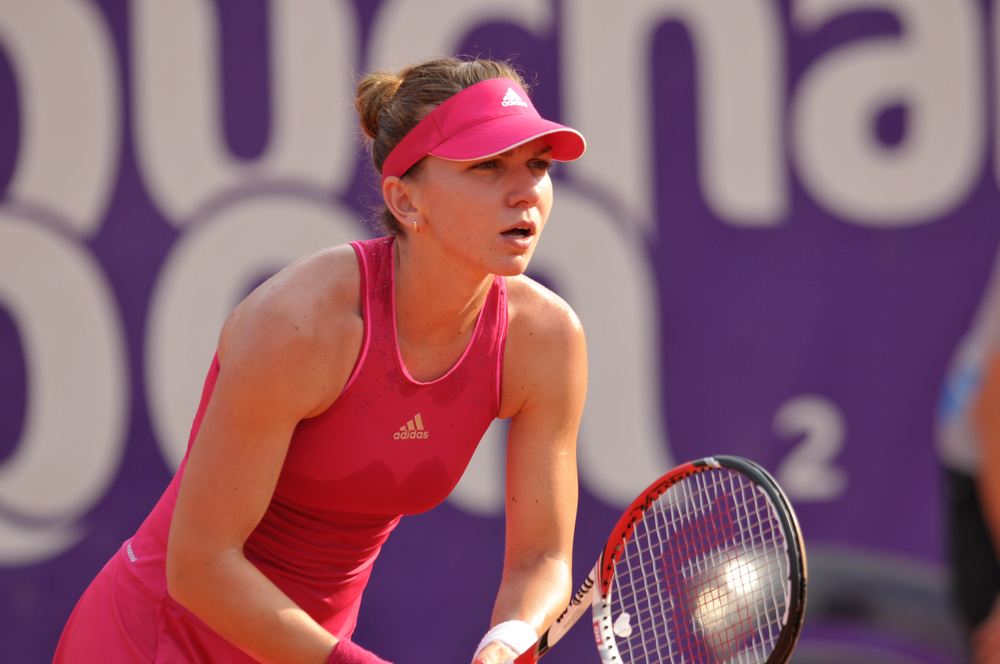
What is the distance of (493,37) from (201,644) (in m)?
2.53

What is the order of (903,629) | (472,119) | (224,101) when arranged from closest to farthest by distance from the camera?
(472,119) → (903,629) → (224,101)

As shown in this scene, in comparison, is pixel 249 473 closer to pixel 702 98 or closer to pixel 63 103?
pixel 63 103

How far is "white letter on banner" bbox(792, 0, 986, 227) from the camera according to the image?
12.2 feet

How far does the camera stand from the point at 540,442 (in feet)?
6.48

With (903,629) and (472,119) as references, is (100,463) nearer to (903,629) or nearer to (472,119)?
(472,119)

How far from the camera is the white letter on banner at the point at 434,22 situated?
145 inches

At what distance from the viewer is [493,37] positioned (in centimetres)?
373

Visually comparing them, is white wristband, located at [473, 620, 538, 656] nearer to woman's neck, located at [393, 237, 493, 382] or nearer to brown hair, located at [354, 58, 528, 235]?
woman's neck, located at [393, 237, 493, 382]

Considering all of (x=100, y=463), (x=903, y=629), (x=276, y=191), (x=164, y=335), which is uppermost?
(x=276, y=191)

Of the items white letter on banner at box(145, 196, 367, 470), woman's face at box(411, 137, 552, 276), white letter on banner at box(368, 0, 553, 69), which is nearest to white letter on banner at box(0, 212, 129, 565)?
white letter on banner at box(145, 196, 367, 470)

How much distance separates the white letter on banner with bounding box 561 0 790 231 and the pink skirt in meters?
2.29

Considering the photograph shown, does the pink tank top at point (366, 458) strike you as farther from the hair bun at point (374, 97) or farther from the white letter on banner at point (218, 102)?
the white letter on banner at point (218, 102)

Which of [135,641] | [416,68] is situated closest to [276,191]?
[416,68]

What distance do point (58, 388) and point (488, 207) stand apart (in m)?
2.44
